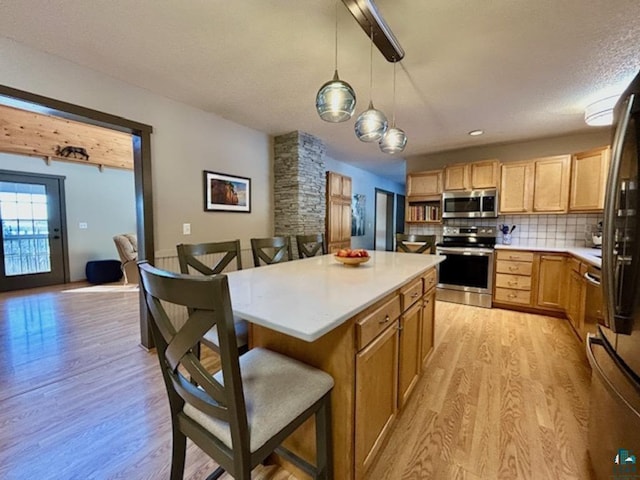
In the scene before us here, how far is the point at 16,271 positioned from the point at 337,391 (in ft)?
21.8

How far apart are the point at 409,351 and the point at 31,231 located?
685cm

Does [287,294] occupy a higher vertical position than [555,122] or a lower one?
lower

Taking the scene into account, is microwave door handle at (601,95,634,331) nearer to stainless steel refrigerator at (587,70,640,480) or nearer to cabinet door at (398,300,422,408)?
stainless steel refrigerator at (587,70,640,480)

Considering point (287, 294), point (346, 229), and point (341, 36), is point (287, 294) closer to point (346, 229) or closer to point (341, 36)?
point (341, 36)

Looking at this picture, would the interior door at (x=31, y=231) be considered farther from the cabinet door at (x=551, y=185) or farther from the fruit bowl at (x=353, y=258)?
the cabinet door at (x=551, y=185)

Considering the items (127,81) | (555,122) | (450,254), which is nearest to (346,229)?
(450,254)

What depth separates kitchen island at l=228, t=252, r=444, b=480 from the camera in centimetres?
103

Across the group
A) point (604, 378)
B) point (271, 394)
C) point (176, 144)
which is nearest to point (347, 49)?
point (176, 144)

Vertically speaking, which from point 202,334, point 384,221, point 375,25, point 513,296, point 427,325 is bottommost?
point 513,296

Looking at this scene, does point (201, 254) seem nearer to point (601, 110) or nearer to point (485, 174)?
point (601, 110)

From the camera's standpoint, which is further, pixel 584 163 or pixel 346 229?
pixel 346 229

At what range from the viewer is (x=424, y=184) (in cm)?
470

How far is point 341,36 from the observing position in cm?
182

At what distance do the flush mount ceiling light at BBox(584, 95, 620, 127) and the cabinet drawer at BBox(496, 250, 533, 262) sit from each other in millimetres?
1646
